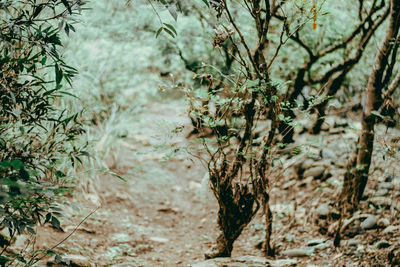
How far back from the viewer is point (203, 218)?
3.93m

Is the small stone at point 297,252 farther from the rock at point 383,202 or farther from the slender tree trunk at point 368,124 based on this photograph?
the rock at point 383,202

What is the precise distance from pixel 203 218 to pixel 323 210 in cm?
146

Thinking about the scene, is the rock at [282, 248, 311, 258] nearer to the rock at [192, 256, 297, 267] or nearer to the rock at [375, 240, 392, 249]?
the rock at [192, 256, 297, 267]

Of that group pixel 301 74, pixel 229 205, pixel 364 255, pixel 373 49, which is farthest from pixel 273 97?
pixel 373 49

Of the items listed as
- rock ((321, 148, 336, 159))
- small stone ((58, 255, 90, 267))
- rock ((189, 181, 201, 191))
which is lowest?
small stone ((58, 255, 90, 267))

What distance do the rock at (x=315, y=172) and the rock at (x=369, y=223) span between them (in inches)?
50.0

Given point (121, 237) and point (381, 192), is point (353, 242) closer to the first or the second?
point (381, 192)

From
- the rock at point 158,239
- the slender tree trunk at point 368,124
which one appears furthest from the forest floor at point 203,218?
the slender tree trunk at point 368,124

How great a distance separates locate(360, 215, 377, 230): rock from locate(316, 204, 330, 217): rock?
0.38 metres

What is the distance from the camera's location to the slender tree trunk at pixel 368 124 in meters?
2.67

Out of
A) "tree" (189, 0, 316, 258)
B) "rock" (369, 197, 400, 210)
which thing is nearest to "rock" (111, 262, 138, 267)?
"tree" (189, 0, 316, 258)

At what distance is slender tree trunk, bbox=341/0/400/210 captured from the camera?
2670 mm

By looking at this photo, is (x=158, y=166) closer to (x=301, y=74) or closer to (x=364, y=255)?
(x=301, y=74)

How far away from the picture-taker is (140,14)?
197 inches
